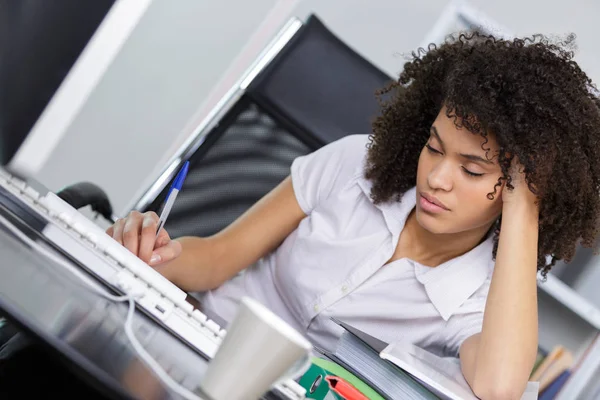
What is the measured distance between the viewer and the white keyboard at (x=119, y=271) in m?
0.75

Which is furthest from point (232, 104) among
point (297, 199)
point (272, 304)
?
point (272, 304)

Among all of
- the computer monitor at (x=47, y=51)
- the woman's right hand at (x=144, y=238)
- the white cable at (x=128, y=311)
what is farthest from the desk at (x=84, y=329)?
the woman's right hand at (x=144, y=238)

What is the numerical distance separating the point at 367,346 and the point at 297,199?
1.96 ft

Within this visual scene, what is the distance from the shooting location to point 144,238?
1.06 meters

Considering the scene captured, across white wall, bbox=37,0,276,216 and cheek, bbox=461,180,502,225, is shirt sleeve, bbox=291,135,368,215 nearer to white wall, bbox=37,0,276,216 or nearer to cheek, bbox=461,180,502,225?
cheek, bbox=461,180,502,225

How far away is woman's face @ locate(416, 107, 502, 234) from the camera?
1.14 meters

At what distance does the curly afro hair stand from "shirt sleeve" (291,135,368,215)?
0.23 meters

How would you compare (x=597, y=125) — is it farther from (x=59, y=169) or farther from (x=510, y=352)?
(x=59, y=169)

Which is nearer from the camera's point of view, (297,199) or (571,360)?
(297,199)

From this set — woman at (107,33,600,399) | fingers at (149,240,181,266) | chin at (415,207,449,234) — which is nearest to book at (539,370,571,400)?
woman at (107,33,600,399)

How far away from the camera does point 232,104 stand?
62.6 inches

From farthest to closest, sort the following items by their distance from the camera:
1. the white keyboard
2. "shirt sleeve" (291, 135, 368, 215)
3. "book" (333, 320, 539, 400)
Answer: "shirt sleeve" (291, 135, 368, 215)
"book" (333, 320, 539, 400)
the white keyboard

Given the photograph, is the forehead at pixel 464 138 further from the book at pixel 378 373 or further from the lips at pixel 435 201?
the book at pixel 378 373

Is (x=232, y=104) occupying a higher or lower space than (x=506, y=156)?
lower
